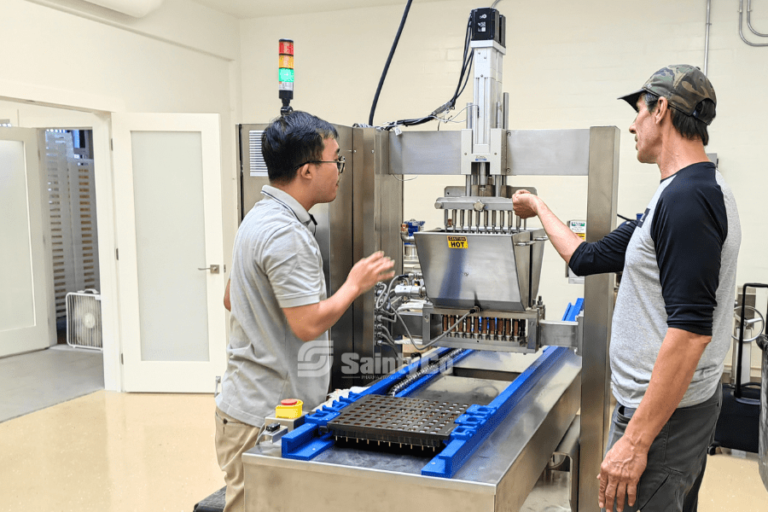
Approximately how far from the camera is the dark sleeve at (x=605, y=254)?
5.40ft

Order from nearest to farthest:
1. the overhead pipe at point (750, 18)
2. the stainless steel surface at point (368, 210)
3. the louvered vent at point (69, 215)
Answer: the stainless steel surface at point (368, 210) → the overhead pipe at point (750, 18) → the louvered vent at point (69, 215)

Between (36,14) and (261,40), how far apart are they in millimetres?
2181

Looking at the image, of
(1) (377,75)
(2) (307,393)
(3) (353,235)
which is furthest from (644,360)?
(1) (377,75)

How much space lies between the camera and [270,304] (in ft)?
5.08

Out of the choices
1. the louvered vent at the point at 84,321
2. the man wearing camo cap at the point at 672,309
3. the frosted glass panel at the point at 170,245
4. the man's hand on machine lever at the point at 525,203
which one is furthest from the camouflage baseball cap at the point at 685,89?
the louvered vent at the point at 84,321

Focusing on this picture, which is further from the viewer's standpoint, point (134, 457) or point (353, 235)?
point (134, 457)

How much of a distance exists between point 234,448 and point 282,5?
14.9 ft

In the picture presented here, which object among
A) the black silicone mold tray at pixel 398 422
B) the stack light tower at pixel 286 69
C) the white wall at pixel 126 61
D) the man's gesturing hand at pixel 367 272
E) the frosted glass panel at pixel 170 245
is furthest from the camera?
the frosted glass panel at pixel 170 245

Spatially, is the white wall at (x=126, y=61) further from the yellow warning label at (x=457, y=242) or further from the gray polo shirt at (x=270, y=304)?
the yellow warning label at (x=457, y=242)

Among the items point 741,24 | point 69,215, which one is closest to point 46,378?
point 69,215

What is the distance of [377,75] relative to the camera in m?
5.36

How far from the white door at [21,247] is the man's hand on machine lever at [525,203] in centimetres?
546

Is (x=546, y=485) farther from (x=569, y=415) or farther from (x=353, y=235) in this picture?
(x=353, y=235)

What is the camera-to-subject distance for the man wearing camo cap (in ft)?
4.24
